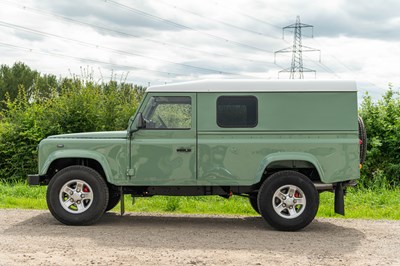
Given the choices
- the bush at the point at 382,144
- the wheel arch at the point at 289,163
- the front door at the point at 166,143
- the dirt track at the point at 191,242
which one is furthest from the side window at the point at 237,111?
the bush at the point at 382,144

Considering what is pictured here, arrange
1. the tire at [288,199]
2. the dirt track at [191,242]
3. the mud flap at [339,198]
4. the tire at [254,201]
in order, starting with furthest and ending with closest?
the tire at [254,201] → the mud flap at [339,198] → the tire at [288,199] → the dirt track at [191,242]

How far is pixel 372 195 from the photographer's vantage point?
13070 millimetres

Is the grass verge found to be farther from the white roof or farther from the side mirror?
the white roof

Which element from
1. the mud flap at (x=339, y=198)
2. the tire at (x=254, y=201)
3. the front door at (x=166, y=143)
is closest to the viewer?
the front door at (x=166, y=143)

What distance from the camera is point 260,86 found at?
9.26 m

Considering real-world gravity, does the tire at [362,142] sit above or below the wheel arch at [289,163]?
above

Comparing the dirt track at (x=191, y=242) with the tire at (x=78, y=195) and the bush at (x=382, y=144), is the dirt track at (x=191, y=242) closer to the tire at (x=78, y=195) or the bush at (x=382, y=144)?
the tire at (x=78, y=195)

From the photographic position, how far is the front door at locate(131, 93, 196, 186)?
364 inches

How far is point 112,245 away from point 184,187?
1.89 m

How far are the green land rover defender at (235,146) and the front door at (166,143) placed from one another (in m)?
0.02

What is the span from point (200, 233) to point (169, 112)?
6.35 ft

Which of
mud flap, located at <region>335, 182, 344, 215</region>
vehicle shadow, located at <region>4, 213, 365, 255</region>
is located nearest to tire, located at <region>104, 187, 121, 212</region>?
vehicle shadow, located at <region>4, 213, 365, 255</region>

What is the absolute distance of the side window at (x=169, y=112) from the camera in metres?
9.32

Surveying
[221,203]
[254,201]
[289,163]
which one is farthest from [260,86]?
[221,203]
